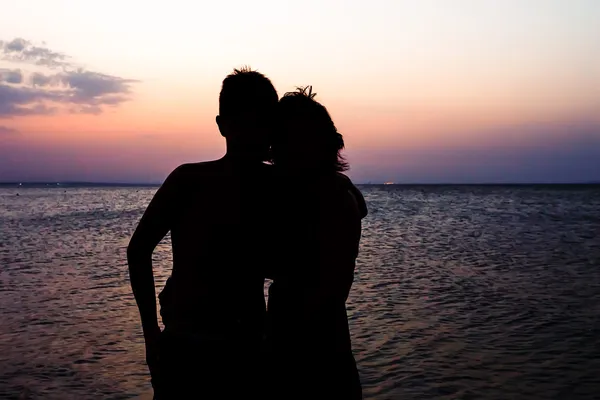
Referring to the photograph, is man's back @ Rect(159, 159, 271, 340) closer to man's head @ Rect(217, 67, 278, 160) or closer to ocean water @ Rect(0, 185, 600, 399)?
man's head @ Rect(217, 67, 278, 160)

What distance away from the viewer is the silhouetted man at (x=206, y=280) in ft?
8.90

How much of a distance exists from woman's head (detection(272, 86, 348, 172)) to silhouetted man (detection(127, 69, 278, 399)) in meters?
0.19

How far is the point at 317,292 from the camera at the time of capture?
266 centimetres

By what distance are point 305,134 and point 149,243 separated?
863 mm

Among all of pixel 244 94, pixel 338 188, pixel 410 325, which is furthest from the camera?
pixel 410 325

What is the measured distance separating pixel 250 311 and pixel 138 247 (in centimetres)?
58

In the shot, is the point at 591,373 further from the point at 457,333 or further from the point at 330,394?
the point at 330,394

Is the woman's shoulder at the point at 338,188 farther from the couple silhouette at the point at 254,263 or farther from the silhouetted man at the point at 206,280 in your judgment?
the silhouetted man at the point at 206,280

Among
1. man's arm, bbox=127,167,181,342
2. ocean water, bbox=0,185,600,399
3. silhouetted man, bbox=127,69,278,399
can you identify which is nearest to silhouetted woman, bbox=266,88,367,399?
silhouetted man, bbox=127,69,278,399

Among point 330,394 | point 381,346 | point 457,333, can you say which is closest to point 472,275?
point 457,333

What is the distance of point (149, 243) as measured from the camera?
2.74 meters

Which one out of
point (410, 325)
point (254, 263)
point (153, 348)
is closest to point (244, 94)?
point (254, 263)

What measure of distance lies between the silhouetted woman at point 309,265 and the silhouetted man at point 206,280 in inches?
4.1

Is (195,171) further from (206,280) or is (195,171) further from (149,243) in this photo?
(206,280)
